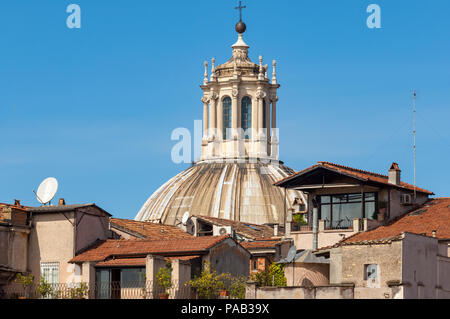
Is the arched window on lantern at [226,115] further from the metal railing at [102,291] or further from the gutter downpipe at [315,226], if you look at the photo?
the metal railing at [102,291]

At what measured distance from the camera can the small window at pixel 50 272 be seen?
67.3 metres

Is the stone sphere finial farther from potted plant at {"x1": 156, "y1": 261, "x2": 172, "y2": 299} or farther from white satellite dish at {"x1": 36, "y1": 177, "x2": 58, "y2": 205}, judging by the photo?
potted plant at {"x1": 156, "y1": 261, "x2": 172, "y2": 299}

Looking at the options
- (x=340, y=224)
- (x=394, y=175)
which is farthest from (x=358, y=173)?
(x=340, y=224)

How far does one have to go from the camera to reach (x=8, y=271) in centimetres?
6619

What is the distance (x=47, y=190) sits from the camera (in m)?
70.9

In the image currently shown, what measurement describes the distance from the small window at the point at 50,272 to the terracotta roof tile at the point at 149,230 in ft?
25.0

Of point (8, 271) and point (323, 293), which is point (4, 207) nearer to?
point (8, 271)

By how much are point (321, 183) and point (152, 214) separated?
3874 centimetres

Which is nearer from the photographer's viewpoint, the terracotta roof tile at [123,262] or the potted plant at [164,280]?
the potted plant at [164,280]

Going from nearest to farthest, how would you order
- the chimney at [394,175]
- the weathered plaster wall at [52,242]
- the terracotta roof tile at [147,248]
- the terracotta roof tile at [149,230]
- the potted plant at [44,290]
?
the potted plant at [44,290] < the terracotta roof tile at [147,248] < the weathered plaster wall at [52,242] < the chimney at [394,175] < the terracotta roof tile at [149,230]

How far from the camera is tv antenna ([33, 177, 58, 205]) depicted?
2783 inches

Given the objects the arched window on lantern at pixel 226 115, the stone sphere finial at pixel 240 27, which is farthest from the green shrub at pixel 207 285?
the stone sphere finial at pixel 240 27

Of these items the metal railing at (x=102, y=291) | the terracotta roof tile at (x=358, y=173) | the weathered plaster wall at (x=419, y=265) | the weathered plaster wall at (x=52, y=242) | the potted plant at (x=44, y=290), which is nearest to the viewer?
the weathered plaster wall at (x=419, y=265)
